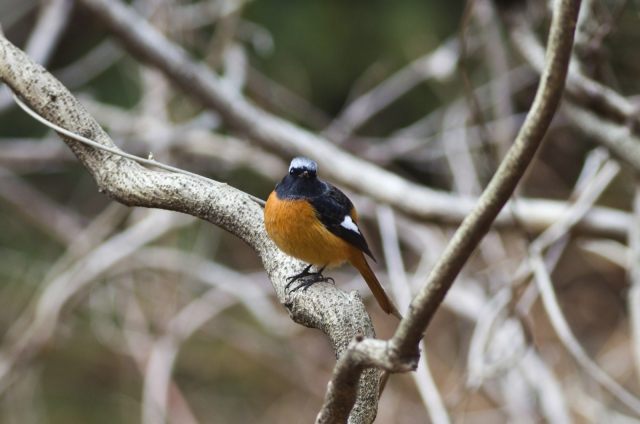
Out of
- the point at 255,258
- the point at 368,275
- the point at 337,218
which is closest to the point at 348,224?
the point at 337,218

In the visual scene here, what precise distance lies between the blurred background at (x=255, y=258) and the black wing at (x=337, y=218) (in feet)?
3.25

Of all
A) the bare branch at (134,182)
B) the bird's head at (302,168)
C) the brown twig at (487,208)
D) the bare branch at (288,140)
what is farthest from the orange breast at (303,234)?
the bare branch at (288,140)

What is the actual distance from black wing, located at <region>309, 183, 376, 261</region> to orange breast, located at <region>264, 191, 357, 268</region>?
0.08 feet

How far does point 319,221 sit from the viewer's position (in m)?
2.43

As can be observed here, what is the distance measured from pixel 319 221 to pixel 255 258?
5.79 metres

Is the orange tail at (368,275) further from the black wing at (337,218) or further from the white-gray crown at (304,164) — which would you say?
the white-gray crown at (304,164)

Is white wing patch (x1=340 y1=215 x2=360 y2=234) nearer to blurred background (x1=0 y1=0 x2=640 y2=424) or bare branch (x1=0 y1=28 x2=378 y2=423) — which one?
bare branch (x1=0 y1=28 x2=378 y2=423)

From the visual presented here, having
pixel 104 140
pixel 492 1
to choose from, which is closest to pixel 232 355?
pixel 492 1

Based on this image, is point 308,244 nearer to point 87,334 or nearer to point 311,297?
point 311,297

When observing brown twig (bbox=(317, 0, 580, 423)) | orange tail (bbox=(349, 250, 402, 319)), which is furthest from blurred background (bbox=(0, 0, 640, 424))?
brown twig (bbox=(317, 0, 580, 423))

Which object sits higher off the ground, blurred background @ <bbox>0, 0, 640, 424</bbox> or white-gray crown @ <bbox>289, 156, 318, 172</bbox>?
blurred background @ <bbox>0, 0, 640, 424</bbox>

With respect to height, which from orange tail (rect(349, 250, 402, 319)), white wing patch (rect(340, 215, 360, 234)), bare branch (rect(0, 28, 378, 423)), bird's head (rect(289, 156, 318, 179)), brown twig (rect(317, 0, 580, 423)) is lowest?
brown twig (rect(317, 0, 580, 423))

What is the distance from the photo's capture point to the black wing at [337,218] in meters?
2.44

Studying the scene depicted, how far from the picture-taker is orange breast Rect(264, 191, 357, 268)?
2.02 m
